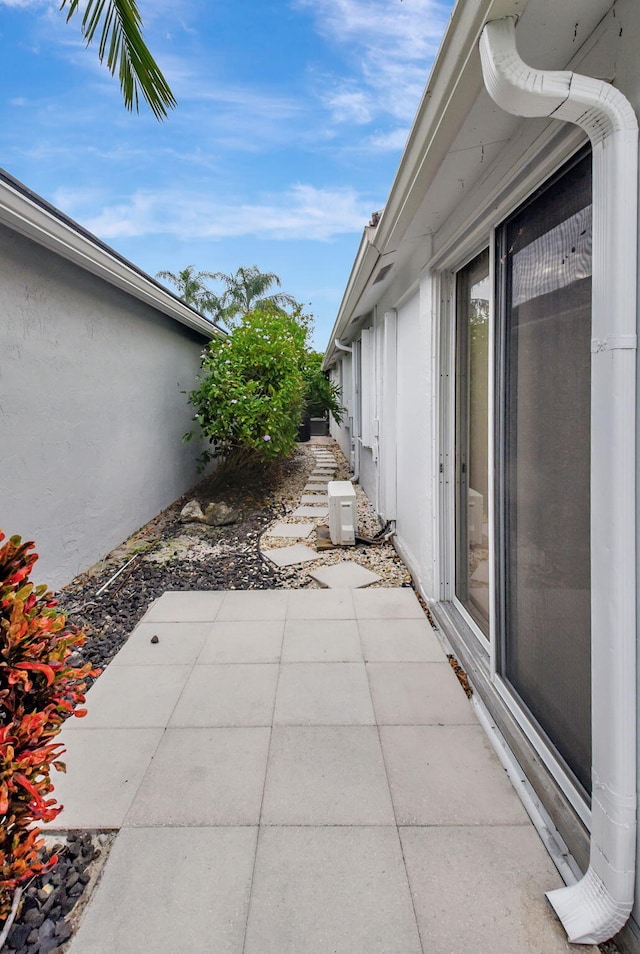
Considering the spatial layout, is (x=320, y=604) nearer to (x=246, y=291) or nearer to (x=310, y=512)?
(x=310, y=512)

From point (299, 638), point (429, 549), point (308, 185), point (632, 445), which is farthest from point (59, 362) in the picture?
point (308, 185)

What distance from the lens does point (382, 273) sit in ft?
15.6

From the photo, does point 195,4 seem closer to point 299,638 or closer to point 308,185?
point 299,638

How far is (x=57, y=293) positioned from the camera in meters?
4.28

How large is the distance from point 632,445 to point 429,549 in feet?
8.49

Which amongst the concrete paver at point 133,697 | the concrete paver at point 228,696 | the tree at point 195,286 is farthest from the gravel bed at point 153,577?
the tree at point 195,286

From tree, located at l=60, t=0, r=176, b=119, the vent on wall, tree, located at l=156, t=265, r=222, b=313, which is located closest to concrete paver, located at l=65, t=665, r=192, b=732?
the vent on wall

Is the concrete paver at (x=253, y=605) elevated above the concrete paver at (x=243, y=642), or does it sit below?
above

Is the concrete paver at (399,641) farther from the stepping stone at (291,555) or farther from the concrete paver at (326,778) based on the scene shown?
the stepping stone at (291,555)

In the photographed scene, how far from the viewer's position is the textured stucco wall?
373 cm

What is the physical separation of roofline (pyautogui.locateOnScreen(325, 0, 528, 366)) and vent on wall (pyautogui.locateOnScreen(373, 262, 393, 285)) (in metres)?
1.32

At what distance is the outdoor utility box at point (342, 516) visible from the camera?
545 cm

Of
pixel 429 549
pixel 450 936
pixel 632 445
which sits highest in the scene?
pixel 632 445

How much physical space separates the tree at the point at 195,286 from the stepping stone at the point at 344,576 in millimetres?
23119
